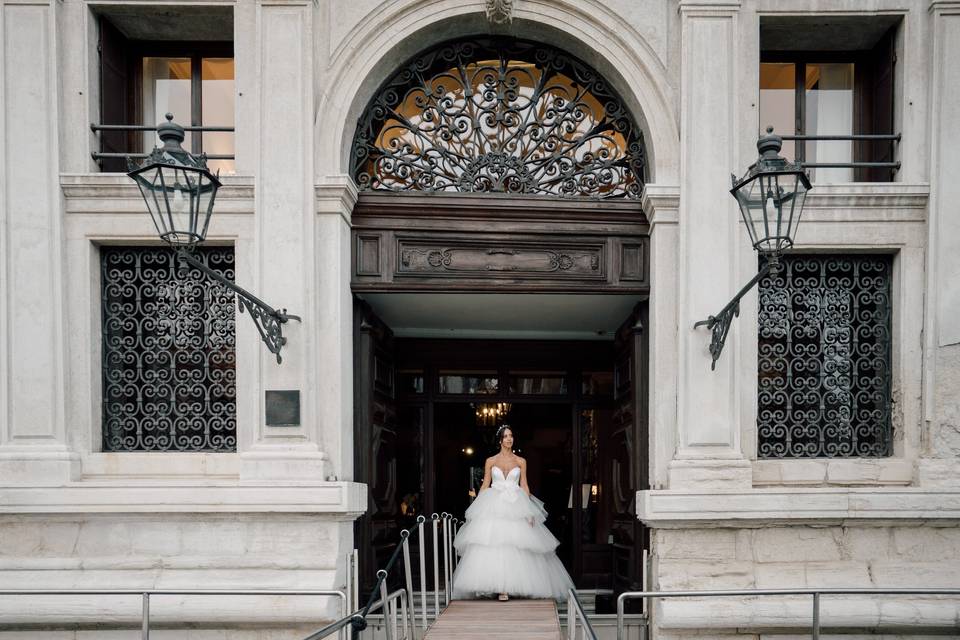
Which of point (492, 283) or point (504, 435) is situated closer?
point (492, 283)

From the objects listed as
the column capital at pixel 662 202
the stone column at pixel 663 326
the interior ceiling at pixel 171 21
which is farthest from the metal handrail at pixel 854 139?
the interior ceiling at pixel 171 21

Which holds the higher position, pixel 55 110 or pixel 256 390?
pixel 55 110

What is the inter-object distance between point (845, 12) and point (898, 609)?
574 centimetres

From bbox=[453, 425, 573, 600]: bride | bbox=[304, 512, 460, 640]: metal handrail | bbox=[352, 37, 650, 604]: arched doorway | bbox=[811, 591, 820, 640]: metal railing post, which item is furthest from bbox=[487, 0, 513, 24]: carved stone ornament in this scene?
bbox=[811, 591, 820, 640]: metal railing post

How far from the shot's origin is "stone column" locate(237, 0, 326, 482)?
26.1 feet

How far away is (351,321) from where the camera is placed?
28.3 ft

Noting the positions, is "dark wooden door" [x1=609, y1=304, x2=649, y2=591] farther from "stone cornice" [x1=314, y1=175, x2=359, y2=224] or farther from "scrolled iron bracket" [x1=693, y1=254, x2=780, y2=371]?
"stone cornice" [x1=314, y1=175, x2=359, y2=224]

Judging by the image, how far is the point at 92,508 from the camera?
7836 mm

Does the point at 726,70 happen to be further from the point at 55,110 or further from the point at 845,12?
the point at 55,110

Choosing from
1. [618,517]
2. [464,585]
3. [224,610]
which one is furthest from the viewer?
[618,517]

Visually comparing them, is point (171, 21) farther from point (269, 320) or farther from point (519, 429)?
point (519, 429)

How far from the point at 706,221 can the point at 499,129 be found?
2.31 m

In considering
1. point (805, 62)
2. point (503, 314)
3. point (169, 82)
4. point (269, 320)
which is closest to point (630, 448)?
point (503, 314)

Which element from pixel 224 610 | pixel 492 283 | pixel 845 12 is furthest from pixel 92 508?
pixel 845 12
